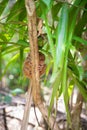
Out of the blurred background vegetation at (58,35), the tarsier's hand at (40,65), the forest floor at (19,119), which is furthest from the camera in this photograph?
the forest floor at (19,119)

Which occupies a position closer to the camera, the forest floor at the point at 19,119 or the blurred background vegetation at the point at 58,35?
the blurred background vegetation at the point at 58,35

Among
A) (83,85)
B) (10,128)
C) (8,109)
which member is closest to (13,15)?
(83,85)

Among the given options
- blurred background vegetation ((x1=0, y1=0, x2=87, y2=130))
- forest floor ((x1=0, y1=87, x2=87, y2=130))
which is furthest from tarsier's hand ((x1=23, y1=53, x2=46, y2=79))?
forest floor ((x1=0, y1=87, x2=87, y2=130))

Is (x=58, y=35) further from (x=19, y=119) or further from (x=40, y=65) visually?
(x=19, y=119)

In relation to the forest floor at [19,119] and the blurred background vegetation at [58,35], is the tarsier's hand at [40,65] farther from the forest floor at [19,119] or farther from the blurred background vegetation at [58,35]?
the forest floor at [19,119]

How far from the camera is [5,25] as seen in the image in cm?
85

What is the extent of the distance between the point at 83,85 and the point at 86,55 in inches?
3.8

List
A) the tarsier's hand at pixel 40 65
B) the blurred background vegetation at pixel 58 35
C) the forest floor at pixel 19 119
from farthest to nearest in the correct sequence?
1. the forest floor at pixel 19 119
2. the tarsier's hand at pixel 40 65
3. the blurred background vegetation at pixel 58 35

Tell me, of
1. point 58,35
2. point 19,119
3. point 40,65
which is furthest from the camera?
point 19,119

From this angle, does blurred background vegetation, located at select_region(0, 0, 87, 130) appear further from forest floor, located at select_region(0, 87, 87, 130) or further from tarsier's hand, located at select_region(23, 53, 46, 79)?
forest floor, located at select_region(0, 87, 87, 130)

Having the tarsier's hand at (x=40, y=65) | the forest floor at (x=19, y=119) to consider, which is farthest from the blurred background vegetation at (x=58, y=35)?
the forest floor at (x=19, y=119)

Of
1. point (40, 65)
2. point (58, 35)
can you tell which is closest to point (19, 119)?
point (40, 65)

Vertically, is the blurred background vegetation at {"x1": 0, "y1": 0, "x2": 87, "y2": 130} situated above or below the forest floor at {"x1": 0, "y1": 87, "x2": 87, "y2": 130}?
above

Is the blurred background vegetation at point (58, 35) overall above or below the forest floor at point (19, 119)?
above
